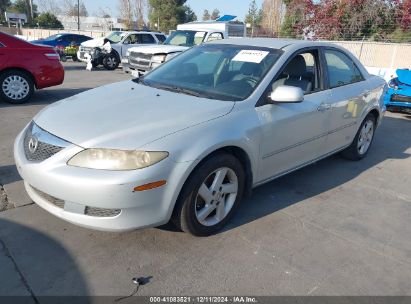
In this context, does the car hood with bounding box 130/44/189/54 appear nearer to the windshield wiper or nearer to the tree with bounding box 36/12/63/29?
the windshield wiper

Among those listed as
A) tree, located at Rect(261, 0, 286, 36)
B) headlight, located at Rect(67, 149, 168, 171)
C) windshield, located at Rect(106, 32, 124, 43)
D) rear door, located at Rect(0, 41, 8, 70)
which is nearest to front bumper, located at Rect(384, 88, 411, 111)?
headlight, located at Rect(67, 149, 168, 171)

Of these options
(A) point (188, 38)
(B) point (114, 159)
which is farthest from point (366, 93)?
(A) point (188, 38)

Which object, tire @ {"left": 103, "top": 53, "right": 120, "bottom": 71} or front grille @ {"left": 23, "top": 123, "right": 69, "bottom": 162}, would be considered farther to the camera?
tire @ {"left": 103, "top": 53, "right": 120, "bottom": 71}

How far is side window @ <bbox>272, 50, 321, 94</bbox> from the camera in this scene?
384cm

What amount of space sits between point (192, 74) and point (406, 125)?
606cm

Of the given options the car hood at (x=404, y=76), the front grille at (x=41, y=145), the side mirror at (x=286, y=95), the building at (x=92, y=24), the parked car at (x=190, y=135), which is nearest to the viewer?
the parked car at (x=190, y=135)

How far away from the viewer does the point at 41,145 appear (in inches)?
113

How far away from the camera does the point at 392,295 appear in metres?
2.69

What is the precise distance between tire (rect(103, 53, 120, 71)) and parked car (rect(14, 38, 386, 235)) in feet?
41.3

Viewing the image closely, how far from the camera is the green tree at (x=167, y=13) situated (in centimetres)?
4825

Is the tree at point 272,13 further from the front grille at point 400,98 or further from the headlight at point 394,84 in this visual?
the front grille at point 400,98

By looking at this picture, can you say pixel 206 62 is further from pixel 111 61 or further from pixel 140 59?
pixel 111 61

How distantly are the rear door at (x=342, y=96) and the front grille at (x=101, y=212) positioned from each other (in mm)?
2654

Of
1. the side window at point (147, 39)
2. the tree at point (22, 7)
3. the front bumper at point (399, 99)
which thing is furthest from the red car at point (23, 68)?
the tree at point (22, 7)
